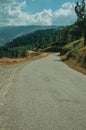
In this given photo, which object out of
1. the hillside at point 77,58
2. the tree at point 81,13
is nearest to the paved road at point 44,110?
the hillside at point 77,58

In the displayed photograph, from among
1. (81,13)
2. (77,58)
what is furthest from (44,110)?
(81,13)

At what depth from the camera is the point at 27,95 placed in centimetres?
1691

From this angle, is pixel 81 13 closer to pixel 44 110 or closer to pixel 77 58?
pixel 77 58

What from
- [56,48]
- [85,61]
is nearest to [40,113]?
[85,61]

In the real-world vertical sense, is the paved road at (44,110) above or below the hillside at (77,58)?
above

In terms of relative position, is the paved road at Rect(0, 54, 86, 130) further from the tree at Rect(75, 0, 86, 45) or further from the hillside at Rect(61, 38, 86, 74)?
the tree at Rect(75, 0, 86, 45)

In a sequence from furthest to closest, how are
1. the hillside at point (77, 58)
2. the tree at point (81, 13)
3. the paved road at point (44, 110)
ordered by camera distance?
the tree at point (81, 13)
the hillside at point (77, 58)
the paved road at point (44, 110)

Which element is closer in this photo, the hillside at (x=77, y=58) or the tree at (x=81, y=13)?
the hillside at (x=77, y=58)

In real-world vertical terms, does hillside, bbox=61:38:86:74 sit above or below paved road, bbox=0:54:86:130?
below

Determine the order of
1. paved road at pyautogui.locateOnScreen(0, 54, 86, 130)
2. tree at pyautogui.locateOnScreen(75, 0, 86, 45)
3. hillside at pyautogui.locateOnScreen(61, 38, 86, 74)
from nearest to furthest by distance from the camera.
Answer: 1. paved road at pyautogui.locateOnScreen(0, 54, 86, 130)
2. hillside at pyautogui.locateOnScreen(61, 38, 86, 74)
3. tree at pyautogui.locateOnScreen(75, 0, 86, 45)

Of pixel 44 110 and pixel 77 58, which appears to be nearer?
pixel 44 110

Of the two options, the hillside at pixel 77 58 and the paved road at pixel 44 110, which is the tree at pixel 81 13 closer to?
the hillside at pixel 77 58

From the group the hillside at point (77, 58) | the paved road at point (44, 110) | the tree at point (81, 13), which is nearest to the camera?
the paved road at point (44, 110)

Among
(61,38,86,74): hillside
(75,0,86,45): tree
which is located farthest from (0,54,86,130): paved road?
(75,0,86,45): tree
